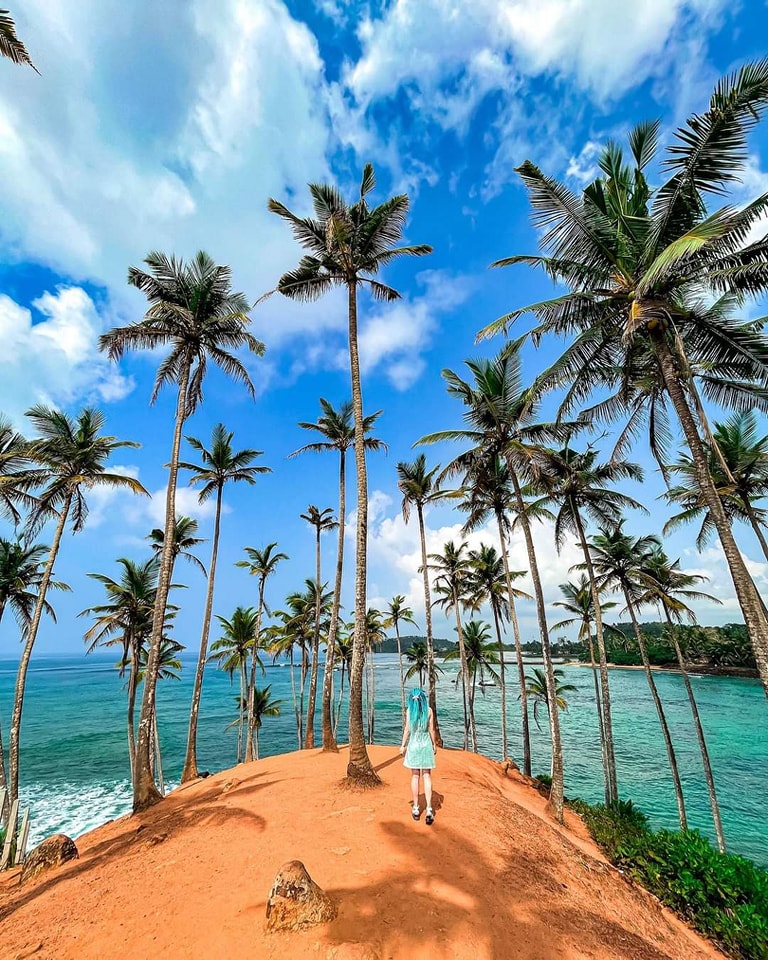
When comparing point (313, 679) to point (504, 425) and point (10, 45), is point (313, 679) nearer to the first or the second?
point (504, 425)

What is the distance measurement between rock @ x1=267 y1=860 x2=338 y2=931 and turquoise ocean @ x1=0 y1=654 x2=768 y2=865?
469cm

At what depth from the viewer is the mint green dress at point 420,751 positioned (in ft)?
23.8

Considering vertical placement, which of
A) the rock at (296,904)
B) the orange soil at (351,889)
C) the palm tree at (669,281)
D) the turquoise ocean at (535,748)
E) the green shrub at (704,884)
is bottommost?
the turquoise ocean at (535,748)

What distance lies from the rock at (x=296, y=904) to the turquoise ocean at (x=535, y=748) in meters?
4.69

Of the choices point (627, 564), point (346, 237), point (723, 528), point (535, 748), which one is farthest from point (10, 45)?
point (535, 748)

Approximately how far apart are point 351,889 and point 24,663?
53.6ft

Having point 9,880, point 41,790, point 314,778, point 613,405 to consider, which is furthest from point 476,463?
point 41,790

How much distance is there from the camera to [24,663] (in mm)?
15266

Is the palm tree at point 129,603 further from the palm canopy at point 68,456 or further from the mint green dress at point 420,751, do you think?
the mint green dress at point 420,751

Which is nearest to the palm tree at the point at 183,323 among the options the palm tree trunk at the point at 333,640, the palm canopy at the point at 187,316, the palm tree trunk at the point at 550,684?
the palm canopy at the point at 187,316

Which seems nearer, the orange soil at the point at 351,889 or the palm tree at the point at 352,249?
the orange soil at the point at 351,889

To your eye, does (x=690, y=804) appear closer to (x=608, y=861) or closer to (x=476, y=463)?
(x=608, y=861)

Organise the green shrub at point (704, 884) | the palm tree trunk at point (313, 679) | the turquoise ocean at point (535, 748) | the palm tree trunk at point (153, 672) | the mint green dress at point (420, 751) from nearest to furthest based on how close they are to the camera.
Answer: the mint green dress at point (420, 751) → the green shrub at point (704, 884) → the palm tree trunk at point (153, 672) → the palm tree trunk at point (313, 679) → the turquoise ocean at point (535, 748)

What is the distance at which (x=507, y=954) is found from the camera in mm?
4707
